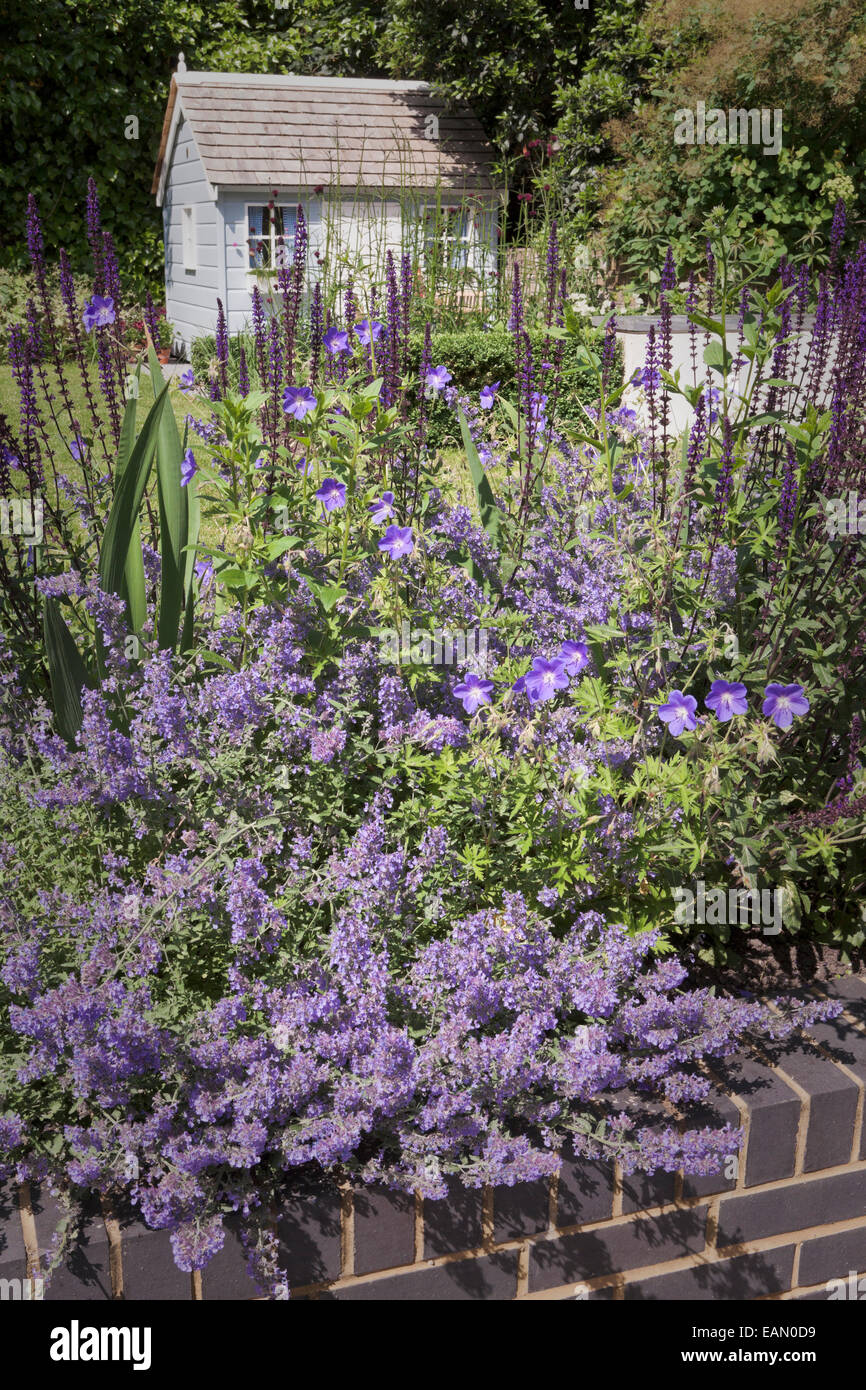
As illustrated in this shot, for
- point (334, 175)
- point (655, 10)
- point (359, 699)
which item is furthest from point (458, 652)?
point (655, 10)

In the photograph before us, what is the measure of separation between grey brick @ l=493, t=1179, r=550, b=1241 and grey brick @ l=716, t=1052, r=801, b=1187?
411 mm

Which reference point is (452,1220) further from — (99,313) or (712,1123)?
(99,313)

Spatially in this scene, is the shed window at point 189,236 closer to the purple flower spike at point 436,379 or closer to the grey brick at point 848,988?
the purple flower spike at point 436,379

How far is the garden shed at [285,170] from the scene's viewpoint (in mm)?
11320

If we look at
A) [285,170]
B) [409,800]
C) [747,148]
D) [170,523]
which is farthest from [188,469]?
[285,170]

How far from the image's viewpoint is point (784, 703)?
6.64 ft

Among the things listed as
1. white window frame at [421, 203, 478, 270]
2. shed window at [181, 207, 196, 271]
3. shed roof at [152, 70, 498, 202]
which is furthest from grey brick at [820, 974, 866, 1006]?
shed window at [181, 207, 196, 271]

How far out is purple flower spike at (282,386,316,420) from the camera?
2.60m

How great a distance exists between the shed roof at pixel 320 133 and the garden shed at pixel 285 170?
0.6 inches

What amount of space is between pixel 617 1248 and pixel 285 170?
1184 centimetres

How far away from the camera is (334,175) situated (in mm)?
10508

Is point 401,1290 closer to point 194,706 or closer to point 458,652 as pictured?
point 194,706

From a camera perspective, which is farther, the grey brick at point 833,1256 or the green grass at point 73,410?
the green grass at point 73,410

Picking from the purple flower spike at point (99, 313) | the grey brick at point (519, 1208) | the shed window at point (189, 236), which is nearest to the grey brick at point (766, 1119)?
the grey brick at point (519, 1208)
